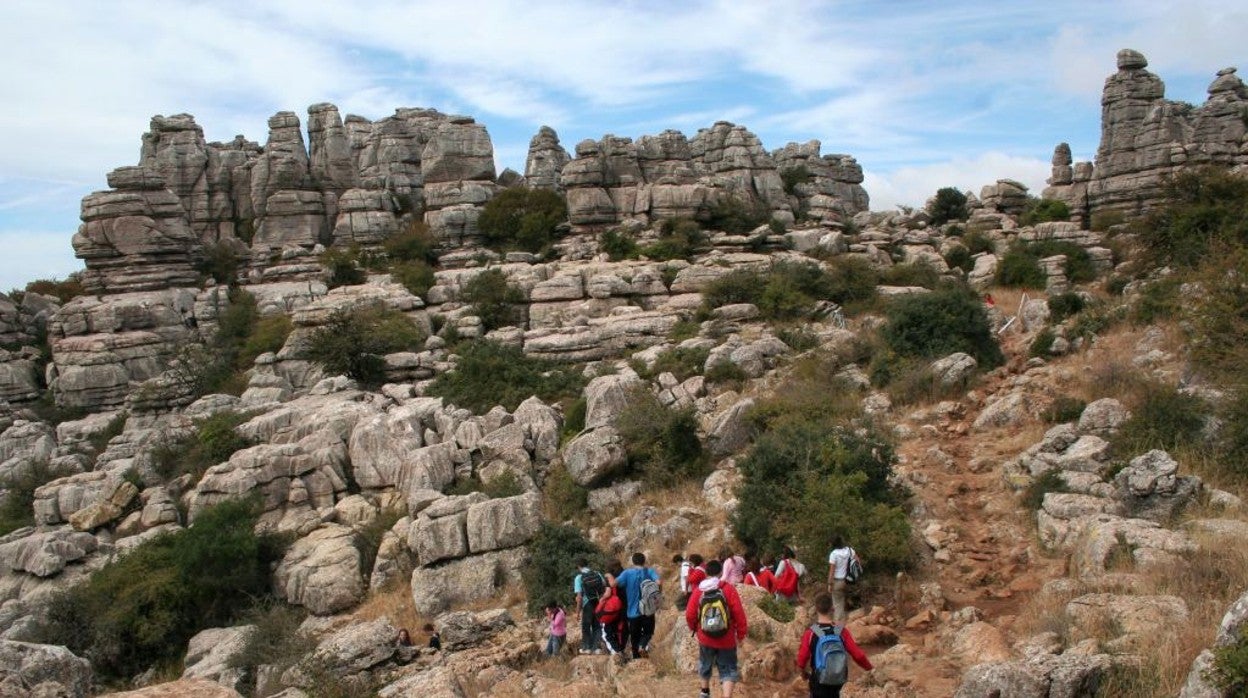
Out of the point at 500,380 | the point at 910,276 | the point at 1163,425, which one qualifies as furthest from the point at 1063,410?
the point at 910,276

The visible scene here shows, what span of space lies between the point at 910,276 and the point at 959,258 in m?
5.26

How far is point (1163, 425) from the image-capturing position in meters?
10.8

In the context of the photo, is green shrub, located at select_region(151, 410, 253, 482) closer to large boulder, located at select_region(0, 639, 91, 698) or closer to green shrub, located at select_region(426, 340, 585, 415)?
green shrub, located at select_region(426, 340, 585, 415)

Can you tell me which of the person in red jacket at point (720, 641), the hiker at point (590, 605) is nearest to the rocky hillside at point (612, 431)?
the hiker at point (590, 605)

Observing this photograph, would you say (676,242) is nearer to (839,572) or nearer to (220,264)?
(220,264)

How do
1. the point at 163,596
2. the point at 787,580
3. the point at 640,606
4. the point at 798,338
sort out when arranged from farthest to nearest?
the point at 798,338 < the point at 163,596 < the point at 787,580 < the point at 640,606

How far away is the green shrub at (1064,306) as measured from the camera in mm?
18922

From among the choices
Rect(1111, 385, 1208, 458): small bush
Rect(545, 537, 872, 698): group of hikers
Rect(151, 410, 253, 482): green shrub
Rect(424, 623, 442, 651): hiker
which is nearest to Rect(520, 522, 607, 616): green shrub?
Rect(545, 537, 872, 698): group of hikers

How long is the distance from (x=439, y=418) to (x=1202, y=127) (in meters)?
27.7

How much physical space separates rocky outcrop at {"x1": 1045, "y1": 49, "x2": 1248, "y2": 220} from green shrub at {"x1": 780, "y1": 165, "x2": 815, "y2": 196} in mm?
11086

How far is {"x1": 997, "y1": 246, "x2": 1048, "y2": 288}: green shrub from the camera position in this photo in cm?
2431

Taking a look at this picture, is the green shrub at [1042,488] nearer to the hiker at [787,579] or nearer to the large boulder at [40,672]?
the hiker at [787,579]

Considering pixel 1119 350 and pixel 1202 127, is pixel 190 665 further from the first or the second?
pixel 1202 127

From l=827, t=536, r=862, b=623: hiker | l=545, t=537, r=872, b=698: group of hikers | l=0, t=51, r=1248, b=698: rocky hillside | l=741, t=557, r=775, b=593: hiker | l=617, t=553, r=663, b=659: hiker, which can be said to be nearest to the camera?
l=545, t=537, r=872, b=698: group of hikers
